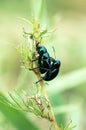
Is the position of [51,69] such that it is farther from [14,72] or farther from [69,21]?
[69,21]

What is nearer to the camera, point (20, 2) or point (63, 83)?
point (63, 83)

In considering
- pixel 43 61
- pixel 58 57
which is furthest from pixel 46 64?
pixel 58 57

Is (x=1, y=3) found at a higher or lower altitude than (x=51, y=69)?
higher

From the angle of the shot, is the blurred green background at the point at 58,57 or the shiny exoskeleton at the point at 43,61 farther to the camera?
the blurred green background at the point at 58,57

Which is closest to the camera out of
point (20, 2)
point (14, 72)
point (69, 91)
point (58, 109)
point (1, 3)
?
point (58, 109)

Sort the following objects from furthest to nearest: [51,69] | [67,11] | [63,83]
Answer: [67,11] < [63,83] < [51,69]

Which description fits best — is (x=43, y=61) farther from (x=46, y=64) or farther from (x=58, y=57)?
(x=58, y=57)

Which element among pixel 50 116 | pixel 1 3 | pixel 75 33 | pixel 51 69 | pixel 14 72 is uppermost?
pixel 1 3

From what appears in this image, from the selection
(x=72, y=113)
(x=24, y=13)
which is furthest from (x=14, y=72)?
(x=72, y=113)
